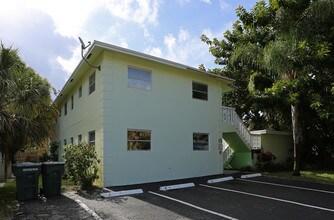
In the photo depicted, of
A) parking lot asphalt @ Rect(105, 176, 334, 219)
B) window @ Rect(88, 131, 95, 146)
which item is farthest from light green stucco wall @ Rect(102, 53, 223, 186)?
window @ Rect(88, 131, 95, 146)

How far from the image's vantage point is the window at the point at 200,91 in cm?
1496

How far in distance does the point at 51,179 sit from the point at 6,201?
4.60 ft

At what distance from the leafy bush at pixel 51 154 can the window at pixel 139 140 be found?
11448 millimetres

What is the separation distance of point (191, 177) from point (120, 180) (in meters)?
3.98

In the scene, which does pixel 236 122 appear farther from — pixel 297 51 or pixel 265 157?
pixel 297 51

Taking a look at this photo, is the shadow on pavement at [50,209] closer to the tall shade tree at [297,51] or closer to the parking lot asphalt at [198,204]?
the parking lot asphalt at [198,204]

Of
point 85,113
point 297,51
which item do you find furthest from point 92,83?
point 297,51

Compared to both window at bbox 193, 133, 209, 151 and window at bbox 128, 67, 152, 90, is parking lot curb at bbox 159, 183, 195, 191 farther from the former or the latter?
window at bbox 128, 67, 152, 90

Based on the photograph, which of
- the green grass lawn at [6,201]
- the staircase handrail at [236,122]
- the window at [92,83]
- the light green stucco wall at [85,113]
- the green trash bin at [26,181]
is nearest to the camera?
the green grass lawn at [6,201]

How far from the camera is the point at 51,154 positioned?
2161 centimetres

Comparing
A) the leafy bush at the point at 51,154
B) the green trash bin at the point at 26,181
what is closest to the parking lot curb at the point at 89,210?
the green trash bin at the point at 26,181

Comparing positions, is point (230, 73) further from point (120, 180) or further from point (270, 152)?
point (120, 180)

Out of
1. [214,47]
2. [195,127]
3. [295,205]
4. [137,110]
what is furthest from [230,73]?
[295,205]

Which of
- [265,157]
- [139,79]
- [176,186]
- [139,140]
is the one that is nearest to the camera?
[176,186]
